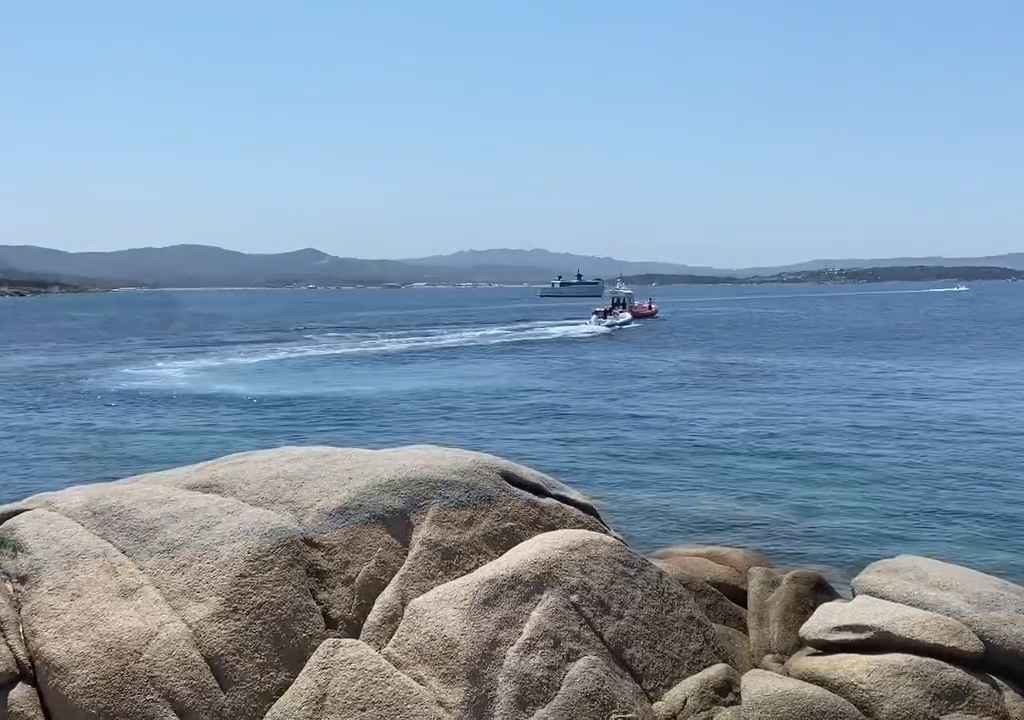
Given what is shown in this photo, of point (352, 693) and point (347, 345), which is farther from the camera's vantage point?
point (347, 345)

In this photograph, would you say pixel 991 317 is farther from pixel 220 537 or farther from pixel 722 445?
pixel 220 537

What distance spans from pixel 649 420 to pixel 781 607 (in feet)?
86.8

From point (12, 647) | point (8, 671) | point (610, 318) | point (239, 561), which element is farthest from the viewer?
point (610, 318)

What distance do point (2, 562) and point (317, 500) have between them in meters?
2.84

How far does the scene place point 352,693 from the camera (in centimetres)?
915

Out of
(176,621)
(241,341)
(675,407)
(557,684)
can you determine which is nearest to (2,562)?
(176,621)

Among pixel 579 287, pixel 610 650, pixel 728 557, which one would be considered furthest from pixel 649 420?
pixel 579 287

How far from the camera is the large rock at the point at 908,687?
387 inches

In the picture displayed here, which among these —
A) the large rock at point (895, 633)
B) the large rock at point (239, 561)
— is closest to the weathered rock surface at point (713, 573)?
the large rock at point (239, 561)

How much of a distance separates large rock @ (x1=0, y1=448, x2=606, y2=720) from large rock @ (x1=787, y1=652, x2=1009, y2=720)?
3033mm

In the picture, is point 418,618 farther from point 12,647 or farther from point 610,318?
point 610,318

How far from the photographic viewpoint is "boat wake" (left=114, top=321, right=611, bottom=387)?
59.2 meters

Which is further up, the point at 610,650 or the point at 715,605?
the point at 610,650

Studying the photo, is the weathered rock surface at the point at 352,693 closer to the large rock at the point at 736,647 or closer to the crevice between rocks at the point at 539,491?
the crevice between rocks at the point at 539,491
